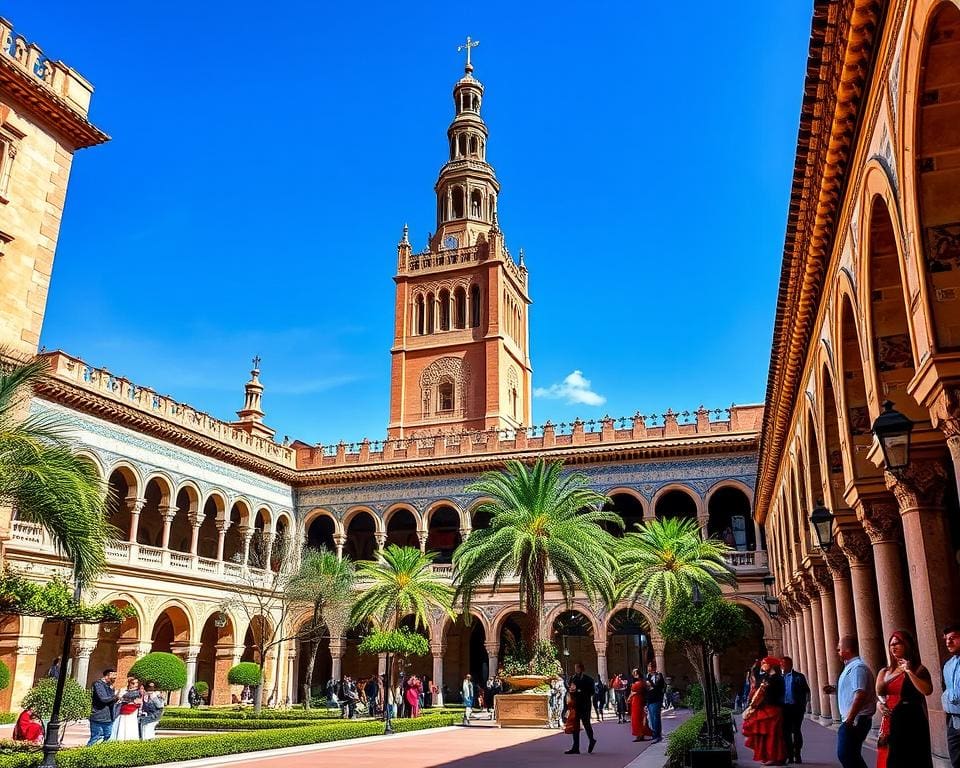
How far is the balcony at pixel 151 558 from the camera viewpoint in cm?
2364

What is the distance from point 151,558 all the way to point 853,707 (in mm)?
24879

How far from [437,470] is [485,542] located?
11.0 meters

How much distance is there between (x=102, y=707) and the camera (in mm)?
13352

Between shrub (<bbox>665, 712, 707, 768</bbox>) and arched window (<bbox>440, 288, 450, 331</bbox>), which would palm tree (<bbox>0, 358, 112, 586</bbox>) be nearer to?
shrub (<bbox>665, 712, 707, 768</bbox>)

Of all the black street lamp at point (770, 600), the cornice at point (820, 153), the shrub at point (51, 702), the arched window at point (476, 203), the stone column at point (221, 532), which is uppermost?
the arched window at point (476, 203)

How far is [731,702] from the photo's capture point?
32.6 metres

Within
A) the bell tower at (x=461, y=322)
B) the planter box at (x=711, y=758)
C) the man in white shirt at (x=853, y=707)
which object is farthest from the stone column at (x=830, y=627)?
the bell tower at (x=461, y=322)

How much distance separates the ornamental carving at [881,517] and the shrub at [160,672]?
1897cm

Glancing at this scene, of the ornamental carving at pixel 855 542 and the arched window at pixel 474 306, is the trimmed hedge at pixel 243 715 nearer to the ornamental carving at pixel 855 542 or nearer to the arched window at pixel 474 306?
the ornamental carving at pixel 855 542

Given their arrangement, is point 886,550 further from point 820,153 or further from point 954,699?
point 954,699

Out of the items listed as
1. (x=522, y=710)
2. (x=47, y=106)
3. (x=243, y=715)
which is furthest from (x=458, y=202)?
(x=522, y=710)

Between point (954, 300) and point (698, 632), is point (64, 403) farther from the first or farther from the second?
point (954, 300)

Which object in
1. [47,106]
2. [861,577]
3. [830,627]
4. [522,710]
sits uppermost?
[47,106]

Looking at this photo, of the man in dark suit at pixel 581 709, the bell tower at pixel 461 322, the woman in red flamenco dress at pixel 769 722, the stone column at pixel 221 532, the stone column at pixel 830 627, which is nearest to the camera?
the woman in red flamenco dress at pixel 769 722
